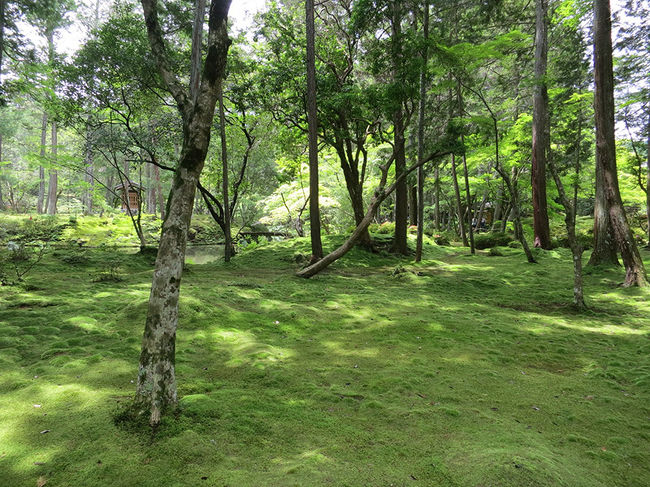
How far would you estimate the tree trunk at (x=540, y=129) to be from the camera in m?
12.8

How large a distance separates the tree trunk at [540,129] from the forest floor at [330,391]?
7.33 metres

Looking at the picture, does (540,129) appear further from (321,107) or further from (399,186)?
(321,107)

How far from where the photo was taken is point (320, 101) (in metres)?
10.9

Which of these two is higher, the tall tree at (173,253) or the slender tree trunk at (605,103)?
the slender tree trunk at (605,103)

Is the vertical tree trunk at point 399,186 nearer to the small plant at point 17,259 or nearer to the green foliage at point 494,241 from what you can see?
the green foliage at point 494,241

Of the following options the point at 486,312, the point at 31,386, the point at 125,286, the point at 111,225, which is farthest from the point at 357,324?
the point at 111,225

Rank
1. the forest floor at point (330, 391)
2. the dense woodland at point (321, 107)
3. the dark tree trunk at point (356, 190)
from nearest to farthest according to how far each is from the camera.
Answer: the forest floor at point (330, 391), the dense woodland at point (321, 107), the dark tree trunk at point (356, 190)

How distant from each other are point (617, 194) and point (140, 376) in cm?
1011

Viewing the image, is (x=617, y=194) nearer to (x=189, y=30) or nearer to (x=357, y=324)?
(x=357, y=324)

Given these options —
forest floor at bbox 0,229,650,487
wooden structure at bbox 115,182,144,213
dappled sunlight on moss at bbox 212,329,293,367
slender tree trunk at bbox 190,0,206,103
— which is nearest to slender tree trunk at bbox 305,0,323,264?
slender tree trunk at bbox 190,0,206,103

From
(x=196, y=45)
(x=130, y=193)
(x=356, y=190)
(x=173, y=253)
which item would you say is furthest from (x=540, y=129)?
(x=130, y=193)

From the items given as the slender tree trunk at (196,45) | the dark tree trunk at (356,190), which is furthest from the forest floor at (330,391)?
the dark tree trunk at (356,190)

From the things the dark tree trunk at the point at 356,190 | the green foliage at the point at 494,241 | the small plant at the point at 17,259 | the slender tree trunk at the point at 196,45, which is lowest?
the small plant at the point at 17,259

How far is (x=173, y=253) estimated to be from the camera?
101 inches
